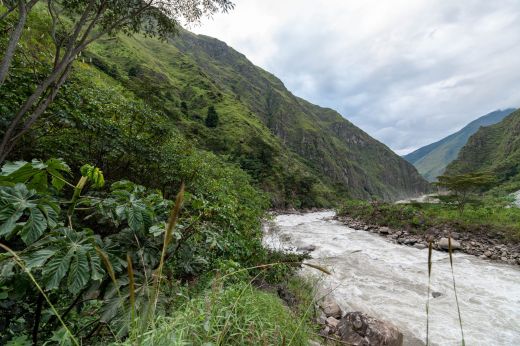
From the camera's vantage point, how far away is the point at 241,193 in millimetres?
10711

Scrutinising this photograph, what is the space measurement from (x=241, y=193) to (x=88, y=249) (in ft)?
30.0

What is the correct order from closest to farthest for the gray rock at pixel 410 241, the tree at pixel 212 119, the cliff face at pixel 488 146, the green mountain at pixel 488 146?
the gray rock at pixel 410 241
the tree at pixel 212 119
the green mountain at pixel 488 146
the cliff face at pixel 488 146

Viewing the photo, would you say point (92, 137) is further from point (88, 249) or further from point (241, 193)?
point (241, 193)

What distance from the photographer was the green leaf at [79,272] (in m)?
1.48

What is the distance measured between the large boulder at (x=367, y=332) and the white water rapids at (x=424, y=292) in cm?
66

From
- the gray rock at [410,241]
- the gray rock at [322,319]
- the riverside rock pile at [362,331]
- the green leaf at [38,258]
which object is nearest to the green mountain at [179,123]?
the green leaf at [38,258]

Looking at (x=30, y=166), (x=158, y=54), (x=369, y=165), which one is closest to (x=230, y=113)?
(x=158, y=54)

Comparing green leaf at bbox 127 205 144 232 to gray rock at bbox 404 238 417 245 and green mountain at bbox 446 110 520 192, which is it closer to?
gray rock at bbox 404 238 417 245

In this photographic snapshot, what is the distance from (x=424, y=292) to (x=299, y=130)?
398ft

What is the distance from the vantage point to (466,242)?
1564 centimetres

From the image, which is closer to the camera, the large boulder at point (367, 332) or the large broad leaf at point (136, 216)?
the large broad leaf at point (136, 216)

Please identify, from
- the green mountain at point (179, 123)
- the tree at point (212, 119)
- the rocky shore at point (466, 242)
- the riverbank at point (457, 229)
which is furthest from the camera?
the tree at point (212, 119)

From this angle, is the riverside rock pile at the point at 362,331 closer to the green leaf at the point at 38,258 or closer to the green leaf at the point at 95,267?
the green leaf at the point at 95,267

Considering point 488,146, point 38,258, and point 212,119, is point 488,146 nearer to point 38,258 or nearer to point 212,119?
point 212,119
